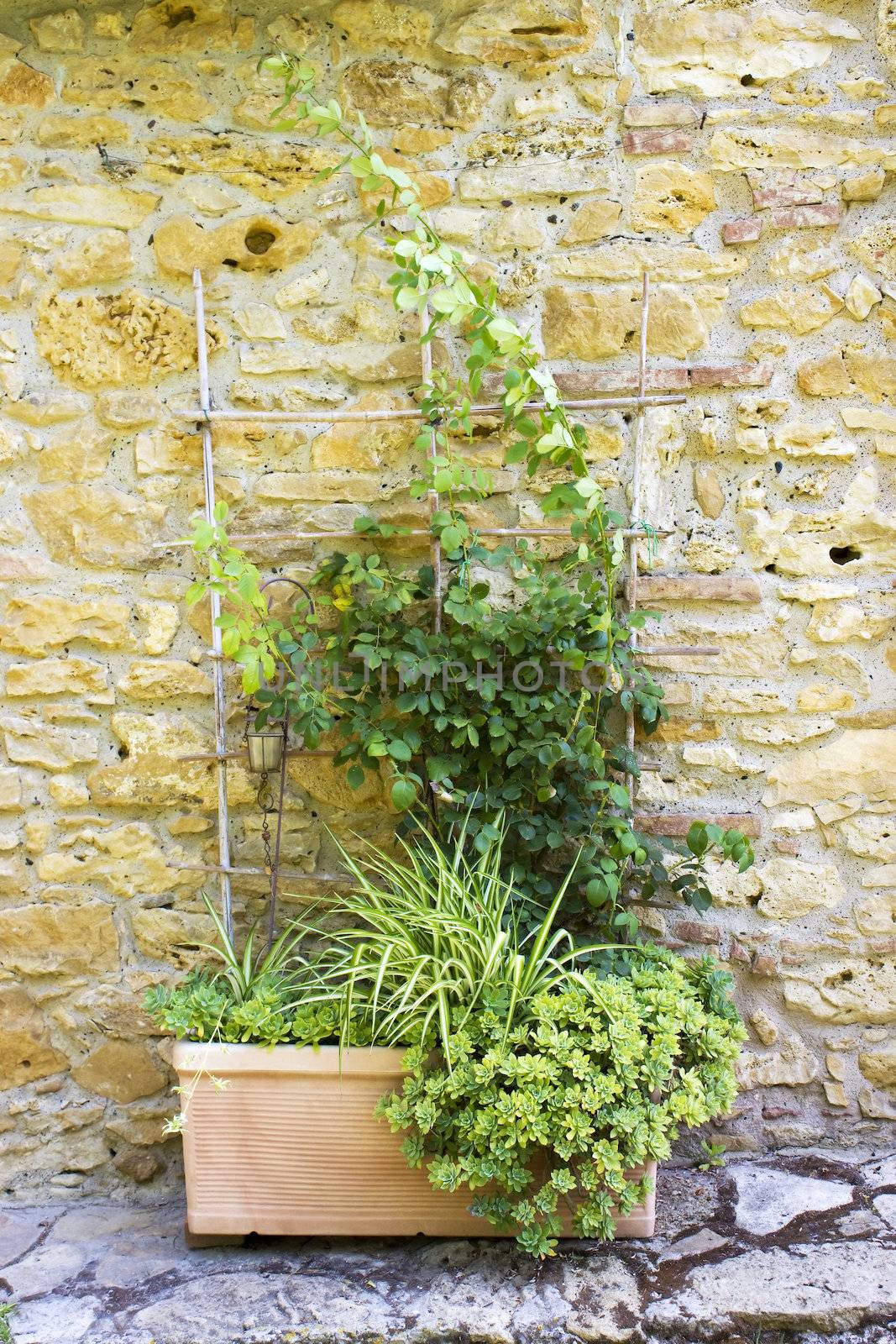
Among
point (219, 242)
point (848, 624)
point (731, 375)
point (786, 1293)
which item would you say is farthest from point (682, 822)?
point (219, 242)

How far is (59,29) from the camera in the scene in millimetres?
2416

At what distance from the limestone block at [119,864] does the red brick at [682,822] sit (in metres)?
1.05

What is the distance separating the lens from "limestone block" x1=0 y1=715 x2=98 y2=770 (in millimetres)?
2410

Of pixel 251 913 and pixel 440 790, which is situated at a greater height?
pixel 440 790

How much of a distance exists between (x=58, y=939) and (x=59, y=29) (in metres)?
2.14

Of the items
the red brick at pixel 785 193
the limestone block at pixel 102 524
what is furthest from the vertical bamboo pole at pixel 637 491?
the limestone block at pixel 102 524

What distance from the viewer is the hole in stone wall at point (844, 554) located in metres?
2.40

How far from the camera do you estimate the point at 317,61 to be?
244cm

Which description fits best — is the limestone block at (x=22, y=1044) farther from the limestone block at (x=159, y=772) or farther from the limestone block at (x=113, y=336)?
the limestone block at (x=113, y=336)

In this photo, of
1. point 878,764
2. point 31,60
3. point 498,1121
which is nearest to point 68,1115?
point 498,1121

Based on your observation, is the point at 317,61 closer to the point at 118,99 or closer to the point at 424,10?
the point at 424,10

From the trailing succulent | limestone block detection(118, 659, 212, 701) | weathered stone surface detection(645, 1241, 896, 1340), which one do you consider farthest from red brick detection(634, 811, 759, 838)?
limestone block detection(118, 659, 212, 701)

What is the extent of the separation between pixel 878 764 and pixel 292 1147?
1.53 metres

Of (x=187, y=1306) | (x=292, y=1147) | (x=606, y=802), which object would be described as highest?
(x=606, y=802)
